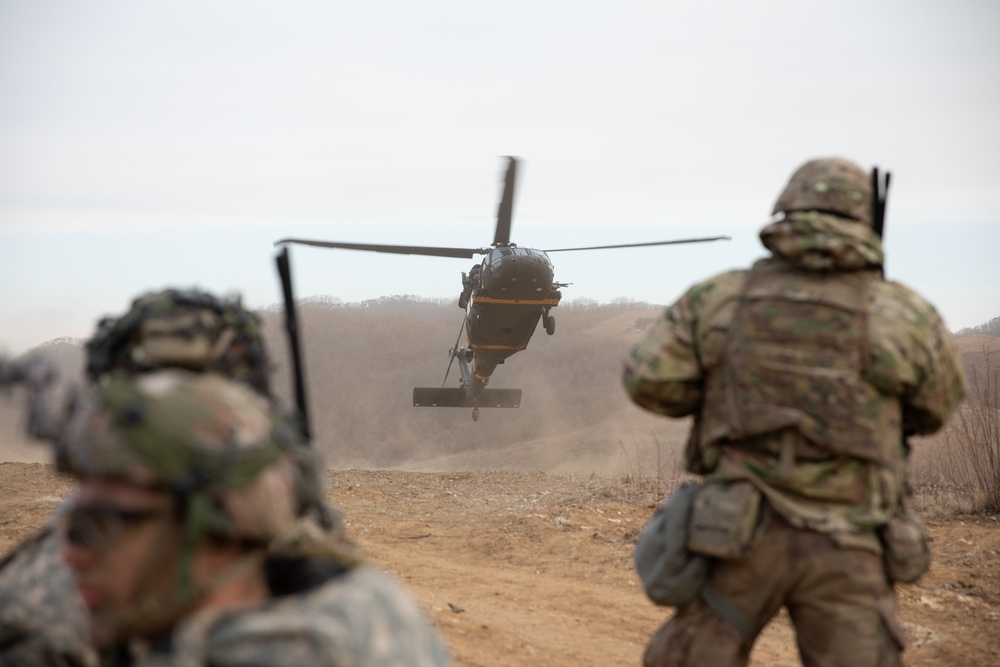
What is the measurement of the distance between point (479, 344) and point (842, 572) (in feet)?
51.6

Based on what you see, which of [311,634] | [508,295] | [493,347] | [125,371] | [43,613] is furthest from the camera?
[493,347]

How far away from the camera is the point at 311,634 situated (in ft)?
4.79

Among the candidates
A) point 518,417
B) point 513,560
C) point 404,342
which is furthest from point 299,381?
point 404,342

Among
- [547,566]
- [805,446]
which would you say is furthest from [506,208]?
[805,446]

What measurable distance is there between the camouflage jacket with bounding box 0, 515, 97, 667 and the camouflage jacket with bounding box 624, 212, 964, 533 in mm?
2068

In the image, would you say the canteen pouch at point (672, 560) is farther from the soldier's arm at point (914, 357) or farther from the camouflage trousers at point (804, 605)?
the soldier's arm at point (914, 357)

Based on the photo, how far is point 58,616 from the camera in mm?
2209

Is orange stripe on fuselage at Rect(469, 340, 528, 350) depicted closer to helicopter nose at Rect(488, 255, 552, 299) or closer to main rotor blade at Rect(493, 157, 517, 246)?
helicopter nose at Rect(488, 255, 552, 299)

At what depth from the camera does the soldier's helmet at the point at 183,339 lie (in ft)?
8.10

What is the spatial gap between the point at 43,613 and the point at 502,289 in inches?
598

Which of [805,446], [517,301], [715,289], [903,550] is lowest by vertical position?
[517,301]

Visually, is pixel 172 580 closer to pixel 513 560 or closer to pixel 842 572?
pixel 842 572

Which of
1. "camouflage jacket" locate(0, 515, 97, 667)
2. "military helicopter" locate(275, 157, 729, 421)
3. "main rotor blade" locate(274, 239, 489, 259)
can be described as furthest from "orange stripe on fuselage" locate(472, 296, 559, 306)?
"camouflage jacket" locate(0, 515, 97, 667)

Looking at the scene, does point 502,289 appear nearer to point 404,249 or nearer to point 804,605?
point 404,249
